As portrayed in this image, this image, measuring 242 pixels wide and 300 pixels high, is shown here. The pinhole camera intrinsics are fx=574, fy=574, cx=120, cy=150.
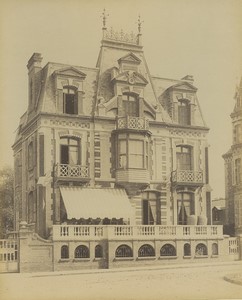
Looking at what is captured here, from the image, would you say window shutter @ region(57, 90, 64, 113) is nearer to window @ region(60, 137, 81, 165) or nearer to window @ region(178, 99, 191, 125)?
window @ region(60, 137, 81, 165)

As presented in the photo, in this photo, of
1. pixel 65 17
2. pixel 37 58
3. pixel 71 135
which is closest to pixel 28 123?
pixel 71 135

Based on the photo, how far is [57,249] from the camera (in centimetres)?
2075

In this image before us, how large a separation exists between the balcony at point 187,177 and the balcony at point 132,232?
2082 millimetres

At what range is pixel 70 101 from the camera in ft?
77.5

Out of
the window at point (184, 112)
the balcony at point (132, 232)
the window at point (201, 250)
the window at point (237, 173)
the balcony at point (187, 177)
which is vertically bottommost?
the window at point (201, 250)

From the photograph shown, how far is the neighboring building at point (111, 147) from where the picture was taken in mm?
22500

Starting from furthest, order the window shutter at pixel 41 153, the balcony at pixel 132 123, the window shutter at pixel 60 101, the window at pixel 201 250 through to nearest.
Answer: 1. the balcony at pixel 132 123
2. the window at pixel 201 250
3. the window shutter at pixel 60 101
4. the window shutter at pixel 41 153

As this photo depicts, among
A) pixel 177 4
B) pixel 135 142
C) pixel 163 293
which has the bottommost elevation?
pixel 163 293

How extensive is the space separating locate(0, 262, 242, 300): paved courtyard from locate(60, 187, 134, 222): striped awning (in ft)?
10.2

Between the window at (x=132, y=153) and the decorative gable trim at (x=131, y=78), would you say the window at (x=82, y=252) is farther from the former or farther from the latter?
the decorative gable trim at (x=131, y=78)

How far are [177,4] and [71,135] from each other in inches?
298

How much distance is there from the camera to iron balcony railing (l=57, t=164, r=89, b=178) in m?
22.4

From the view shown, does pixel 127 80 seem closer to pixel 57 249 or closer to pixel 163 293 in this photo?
pixel 57 249

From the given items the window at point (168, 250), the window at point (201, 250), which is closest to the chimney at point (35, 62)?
the window at point (168, 250)
